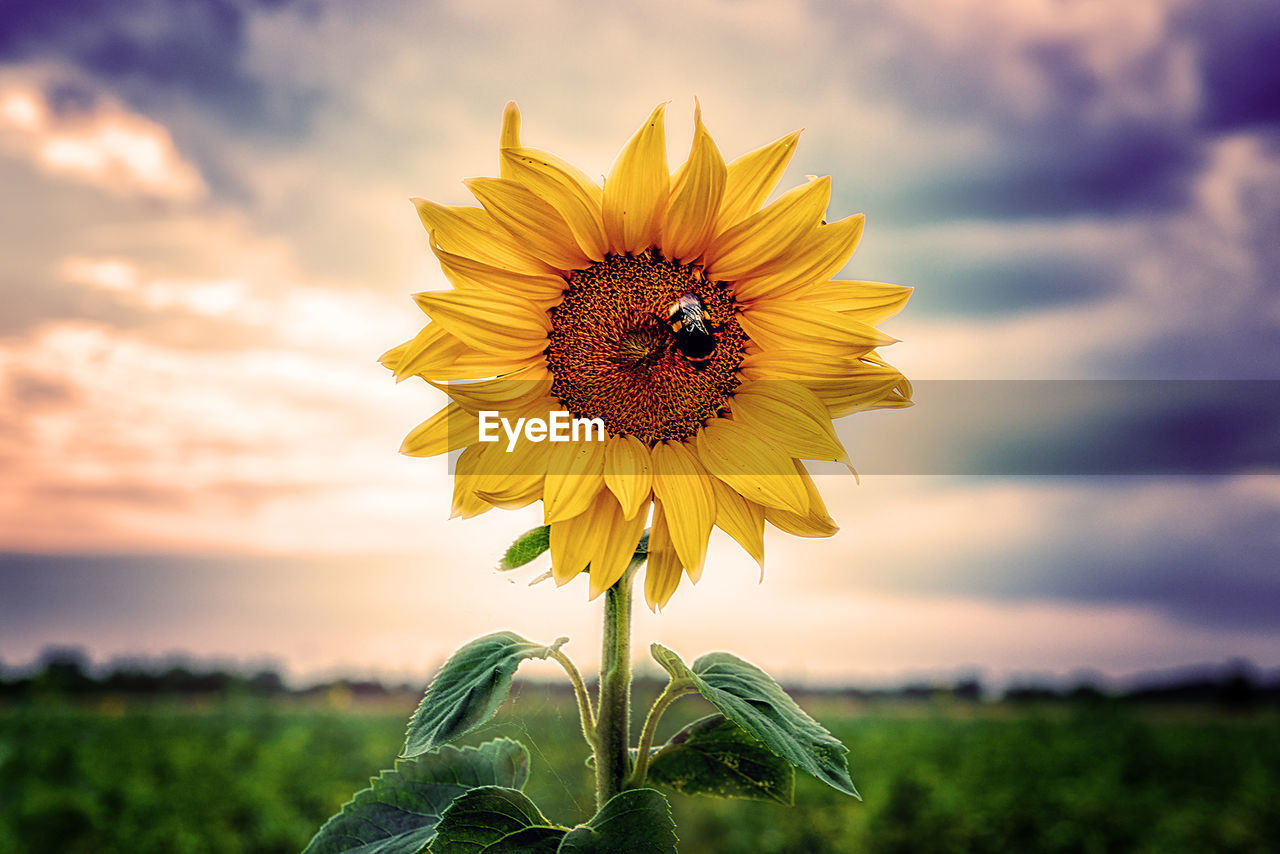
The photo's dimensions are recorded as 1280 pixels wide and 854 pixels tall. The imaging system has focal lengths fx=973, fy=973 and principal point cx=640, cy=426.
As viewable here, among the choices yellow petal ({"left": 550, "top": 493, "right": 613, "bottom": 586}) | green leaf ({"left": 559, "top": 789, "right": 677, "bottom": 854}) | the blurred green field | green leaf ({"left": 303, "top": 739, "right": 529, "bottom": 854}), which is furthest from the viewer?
the blurred green field

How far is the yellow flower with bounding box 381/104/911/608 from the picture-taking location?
4.00 ft

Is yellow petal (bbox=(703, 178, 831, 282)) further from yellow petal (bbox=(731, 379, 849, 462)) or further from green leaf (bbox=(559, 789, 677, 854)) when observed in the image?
green leaf (bbox=(559, 789, 677, 854))

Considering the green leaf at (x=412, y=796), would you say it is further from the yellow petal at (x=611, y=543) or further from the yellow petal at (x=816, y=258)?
the yellow petal at (x=816, y=258)

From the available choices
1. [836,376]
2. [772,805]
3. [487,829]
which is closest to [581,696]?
[487,829]

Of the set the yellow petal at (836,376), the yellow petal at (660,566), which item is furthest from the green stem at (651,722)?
the yellow petal at (836,376)

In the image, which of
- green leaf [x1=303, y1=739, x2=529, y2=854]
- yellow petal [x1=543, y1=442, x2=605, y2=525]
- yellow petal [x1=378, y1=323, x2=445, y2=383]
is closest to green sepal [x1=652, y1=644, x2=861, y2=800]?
yellow petal [x1=543, y1=442, x2=605, y2=525]

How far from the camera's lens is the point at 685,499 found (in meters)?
1.23

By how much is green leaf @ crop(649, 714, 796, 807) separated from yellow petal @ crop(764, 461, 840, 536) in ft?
1.04

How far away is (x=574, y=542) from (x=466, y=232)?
418 mm

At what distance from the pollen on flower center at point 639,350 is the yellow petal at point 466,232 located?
0.37 feet

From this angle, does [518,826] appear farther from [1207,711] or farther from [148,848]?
[1207,711]

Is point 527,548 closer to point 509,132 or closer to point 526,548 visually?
point 526,548

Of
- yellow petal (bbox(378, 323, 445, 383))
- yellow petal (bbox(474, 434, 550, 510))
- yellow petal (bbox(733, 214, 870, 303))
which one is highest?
yellow petal (bbox(733, 214, 870, 303))

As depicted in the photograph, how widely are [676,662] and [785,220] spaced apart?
577 millimetres
